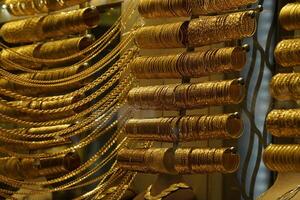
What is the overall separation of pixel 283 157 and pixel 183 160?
30 centimetres

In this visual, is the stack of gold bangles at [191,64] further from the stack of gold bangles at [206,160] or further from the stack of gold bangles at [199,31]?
the stack of gold bangles at [206,160]

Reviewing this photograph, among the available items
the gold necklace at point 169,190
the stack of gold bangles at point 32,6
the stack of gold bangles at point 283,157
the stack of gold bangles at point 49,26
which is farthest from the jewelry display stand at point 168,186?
the stack of gold bangles at point 32,6

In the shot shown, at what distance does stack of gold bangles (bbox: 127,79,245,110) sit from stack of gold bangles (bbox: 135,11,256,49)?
13 cm

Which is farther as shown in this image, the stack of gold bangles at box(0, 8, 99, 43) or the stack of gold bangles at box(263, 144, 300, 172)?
the stack of gold bangles at box(0, 8, 99, 43)

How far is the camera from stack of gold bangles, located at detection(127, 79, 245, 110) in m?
2.20

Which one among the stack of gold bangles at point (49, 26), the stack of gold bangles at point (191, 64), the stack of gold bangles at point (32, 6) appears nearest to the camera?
the stack of gold bangles at point (191, 64)

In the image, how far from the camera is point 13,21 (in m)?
3.24

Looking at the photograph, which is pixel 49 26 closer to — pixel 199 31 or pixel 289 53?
pixel 199 31

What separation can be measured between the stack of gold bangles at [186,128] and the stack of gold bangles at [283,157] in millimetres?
125

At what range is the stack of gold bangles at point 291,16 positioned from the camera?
2.16 m

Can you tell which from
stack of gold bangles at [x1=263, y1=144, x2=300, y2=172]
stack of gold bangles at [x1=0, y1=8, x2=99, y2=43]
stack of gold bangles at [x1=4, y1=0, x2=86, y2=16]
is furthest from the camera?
stack of gold bangles at [x1=4, y1=0, x2=86, y2=16]

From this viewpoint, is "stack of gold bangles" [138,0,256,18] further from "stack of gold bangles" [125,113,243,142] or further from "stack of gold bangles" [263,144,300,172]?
"stack of gold bangles" [263,144,300,172]

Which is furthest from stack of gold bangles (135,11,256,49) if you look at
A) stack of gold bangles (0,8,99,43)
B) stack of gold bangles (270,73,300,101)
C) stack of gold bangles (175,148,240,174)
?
stack of gold bangles (0,8,99,43)

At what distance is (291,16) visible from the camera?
7.11 feet
